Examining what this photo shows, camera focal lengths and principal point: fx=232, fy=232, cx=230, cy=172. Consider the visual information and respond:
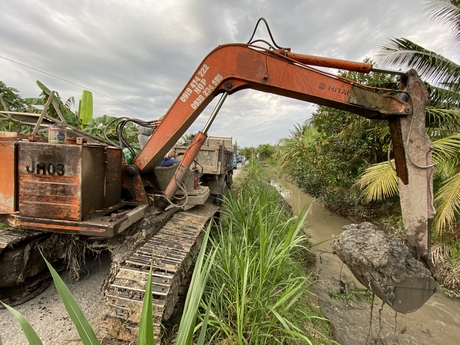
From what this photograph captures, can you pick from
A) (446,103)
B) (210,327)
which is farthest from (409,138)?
(446,103)

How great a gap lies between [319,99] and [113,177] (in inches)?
98.4

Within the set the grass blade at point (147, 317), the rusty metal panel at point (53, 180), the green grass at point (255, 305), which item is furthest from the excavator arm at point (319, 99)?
the grass blade at point (147, 317)

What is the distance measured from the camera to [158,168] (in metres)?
3.30

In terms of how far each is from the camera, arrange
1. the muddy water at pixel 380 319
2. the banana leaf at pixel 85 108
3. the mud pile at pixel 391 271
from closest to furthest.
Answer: the mud pile at pixel 391 271 → the muddy water at pixel 380 319 → the banana leaf at pixel 85 108

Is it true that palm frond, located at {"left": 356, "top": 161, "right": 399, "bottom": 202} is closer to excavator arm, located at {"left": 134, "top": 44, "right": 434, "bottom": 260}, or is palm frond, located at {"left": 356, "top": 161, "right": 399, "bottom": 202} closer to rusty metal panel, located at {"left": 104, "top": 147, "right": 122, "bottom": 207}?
excavator arm, located at {"left": 134, "top": 44, "right": 434, "bottom": 260}

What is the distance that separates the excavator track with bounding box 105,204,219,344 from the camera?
1.71 m

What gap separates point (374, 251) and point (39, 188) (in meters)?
3.08

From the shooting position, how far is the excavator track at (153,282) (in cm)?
171

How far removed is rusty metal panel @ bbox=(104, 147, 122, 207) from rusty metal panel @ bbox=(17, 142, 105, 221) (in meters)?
0.32

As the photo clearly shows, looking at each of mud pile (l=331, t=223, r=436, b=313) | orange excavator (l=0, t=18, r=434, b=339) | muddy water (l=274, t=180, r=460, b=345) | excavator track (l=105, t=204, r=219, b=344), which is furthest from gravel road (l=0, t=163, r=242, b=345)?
muddy water (l=274, t=180, r=460, b=345)

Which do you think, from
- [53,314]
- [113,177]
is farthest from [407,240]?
[53,314]

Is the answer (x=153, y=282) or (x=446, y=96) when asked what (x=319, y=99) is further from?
(x=446, y=96)

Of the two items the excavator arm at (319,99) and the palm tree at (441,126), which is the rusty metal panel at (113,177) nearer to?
the excavator arm at (319,99)

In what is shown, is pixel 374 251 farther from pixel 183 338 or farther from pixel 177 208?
pixel 177 208
